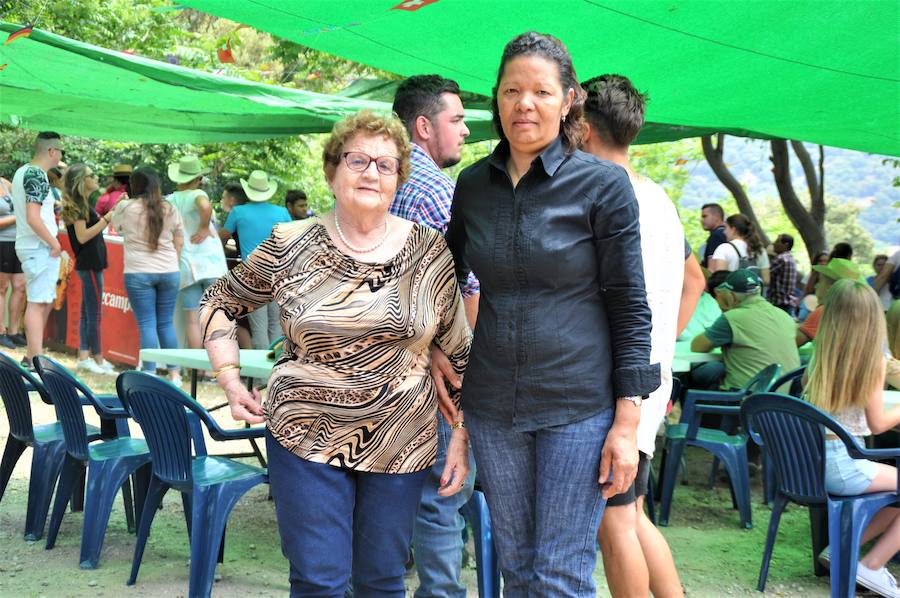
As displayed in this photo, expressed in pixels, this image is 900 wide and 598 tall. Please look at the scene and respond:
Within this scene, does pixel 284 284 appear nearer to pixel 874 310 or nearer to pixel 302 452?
pixel 302 452

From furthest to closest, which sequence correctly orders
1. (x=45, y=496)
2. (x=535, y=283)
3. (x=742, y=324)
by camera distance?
(x=742, y=324), (x=45, y=496), (x=535, y=283)

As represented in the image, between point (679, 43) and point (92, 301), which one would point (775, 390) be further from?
point (92, 301)

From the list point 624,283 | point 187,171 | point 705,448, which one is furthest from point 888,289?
point 624,283

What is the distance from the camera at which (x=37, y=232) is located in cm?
839

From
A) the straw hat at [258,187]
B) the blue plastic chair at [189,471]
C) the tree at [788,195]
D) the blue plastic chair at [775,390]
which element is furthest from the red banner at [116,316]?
the tree at [788,195]

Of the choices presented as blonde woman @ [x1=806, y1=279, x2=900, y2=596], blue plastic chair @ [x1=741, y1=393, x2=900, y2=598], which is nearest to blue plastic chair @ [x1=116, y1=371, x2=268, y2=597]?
blue plastic chair @ [x1=741, y1=393, x2=900, y2=598]

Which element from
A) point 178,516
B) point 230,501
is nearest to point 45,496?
point 178,516

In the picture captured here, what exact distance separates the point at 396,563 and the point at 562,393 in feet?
2.29

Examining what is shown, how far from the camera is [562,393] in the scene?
2221 mm

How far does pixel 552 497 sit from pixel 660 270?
0.93 meters

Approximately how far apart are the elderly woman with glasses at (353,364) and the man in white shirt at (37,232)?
6258 mm

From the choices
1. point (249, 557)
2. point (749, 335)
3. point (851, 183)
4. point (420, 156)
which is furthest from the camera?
point (851, 183)

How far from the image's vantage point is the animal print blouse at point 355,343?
244 cm

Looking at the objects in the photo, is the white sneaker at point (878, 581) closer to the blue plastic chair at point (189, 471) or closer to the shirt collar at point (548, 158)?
the blue plastic chair at point (189, 471)
